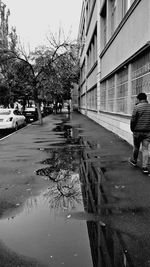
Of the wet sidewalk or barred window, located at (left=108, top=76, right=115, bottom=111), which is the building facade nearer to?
barred window, located at (left=108, top=76, right=115, bottom=111)

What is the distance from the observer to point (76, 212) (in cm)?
434

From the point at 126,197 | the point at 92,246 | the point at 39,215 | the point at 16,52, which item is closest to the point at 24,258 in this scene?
the point at 92,246

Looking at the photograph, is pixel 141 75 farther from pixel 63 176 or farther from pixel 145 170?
pixel 63 176

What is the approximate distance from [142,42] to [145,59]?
586 mm

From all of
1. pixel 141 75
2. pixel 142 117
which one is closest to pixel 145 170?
pixel 142 117

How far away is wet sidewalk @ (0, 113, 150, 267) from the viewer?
313 centimetres

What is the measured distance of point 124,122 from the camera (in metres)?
12.7

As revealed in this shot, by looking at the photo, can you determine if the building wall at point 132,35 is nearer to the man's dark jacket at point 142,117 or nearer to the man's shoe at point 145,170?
the man's dark jacket at point 142,117

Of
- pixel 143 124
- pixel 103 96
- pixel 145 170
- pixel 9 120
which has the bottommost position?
pixel 145 170

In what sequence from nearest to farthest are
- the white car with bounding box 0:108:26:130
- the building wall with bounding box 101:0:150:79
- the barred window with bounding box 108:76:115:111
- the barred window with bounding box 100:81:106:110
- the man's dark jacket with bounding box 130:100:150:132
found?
the man's dark jacket with bounding box 130:100:150:132 < the building wall with bounding box 101:0:150:79 < the barred window with bounding box 108:76:115:111 < the white car with bounding box 0:108:26:130 < the barred window with bounding box 100:81:106:110

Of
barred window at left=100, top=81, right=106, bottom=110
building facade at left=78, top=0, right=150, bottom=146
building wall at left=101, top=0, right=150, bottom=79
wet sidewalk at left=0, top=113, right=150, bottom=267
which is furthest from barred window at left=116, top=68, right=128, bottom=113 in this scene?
wet sidewalk at left=0, top=113, right=150, bottom=267

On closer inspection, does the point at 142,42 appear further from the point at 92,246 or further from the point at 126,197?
the point at 92,246

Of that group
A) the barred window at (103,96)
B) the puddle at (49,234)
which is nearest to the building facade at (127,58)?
the barred window at (103,96)

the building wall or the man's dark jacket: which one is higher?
the building wall
